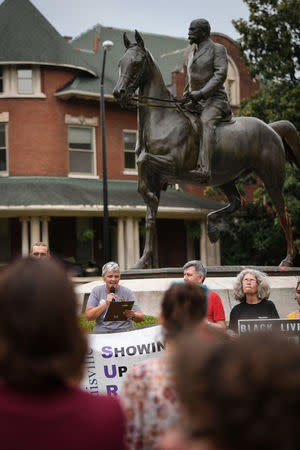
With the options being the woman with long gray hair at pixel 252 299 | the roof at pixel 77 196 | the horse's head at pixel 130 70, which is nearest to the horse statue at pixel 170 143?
the horse's head at pixel 130 70

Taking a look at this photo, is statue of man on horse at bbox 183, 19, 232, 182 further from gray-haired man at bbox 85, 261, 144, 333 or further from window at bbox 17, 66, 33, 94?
window at bbox 17, 66, 33, 94

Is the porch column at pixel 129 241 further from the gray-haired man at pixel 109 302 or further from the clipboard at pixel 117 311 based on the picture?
the clipboard at pixel 117 311

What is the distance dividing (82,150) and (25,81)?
3.77 m

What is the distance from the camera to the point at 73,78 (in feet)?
94.5

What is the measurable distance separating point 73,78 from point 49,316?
27840mm

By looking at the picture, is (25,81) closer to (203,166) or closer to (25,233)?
(25,233)

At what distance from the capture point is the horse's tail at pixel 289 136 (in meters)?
12.5

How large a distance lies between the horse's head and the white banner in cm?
486

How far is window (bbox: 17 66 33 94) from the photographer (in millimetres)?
28228

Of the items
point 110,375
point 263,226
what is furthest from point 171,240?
point 110,375

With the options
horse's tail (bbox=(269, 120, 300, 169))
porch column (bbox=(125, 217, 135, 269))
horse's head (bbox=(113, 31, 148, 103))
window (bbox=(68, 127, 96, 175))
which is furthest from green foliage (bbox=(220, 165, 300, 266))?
horse's head (bbox=(113, 31, 148, 103))

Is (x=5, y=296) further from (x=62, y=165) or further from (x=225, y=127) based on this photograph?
(x=62, y=165)

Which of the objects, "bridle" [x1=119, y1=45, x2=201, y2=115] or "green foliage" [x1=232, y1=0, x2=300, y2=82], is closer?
"bridle" [x1=119, y1=45, x2=201, y2=115]

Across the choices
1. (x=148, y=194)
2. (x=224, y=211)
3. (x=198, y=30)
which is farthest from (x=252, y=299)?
(x=198, y=30)
